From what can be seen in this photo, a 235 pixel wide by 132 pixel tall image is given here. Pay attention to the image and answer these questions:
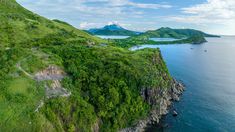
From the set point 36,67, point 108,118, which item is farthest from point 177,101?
point 36,67

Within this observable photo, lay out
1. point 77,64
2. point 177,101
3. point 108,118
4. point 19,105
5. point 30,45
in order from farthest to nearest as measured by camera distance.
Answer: point 177,101
point 30,45
point 77,64
point 108,118
point 19,105

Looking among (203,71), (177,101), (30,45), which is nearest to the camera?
(30,45)

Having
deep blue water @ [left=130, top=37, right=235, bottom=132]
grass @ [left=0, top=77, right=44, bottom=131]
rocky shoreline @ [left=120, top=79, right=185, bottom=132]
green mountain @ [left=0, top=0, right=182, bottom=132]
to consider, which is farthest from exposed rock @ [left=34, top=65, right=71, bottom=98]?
deep blue water @ [left=130, top=37, right=235, bottom=132]

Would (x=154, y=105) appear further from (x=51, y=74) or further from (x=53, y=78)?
(x=51, y=74)

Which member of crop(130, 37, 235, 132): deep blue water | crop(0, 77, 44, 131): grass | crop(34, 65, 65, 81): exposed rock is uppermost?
crop(34, 65, 65, 81): exposed rock

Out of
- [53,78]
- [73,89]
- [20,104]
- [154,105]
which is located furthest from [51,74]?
[154,105]

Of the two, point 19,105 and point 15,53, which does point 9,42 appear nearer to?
point 15,53

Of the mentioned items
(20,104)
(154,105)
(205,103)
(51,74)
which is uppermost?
(51,74)

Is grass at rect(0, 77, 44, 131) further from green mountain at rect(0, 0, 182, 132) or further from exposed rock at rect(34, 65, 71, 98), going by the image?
exposed rock at rect(34, 65, 71, 98)
